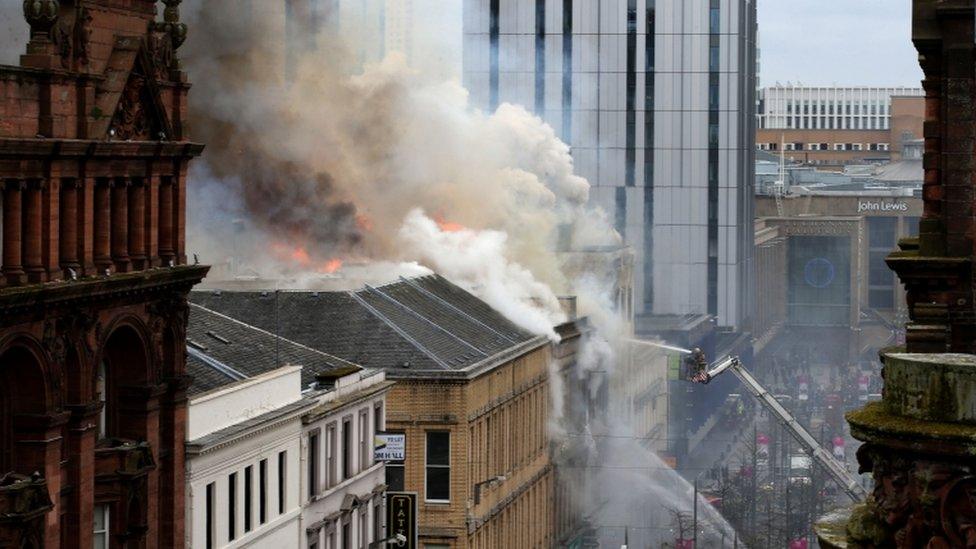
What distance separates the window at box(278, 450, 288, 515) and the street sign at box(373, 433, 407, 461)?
430 inches

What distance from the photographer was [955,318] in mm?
25031

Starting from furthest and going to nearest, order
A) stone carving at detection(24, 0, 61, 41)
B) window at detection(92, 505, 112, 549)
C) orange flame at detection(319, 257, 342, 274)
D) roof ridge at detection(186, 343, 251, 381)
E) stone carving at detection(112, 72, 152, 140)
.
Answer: orange flame at detection(319, 257, 342, 274)
roof ridge at detection(186, 343, 251, 381)
stone carving at detection(112, 72, 152, 140)
window at detection(92, 505, 112, 549)
stone carving at detection(24, 0, 61, 41)

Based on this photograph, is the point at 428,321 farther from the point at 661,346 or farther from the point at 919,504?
the point at 919,504

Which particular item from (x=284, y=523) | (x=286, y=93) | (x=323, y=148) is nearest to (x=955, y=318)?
(x=284, y=523)

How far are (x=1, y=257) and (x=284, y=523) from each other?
60.6 feet

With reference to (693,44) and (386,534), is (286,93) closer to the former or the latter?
(386,534)

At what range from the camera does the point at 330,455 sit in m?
67.7

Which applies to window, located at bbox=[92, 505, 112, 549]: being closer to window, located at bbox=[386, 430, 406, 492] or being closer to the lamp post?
window, located at bbox=[386, 430, 406, 492]

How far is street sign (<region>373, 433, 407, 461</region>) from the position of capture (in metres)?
73.5

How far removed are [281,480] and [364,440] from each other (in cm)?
993

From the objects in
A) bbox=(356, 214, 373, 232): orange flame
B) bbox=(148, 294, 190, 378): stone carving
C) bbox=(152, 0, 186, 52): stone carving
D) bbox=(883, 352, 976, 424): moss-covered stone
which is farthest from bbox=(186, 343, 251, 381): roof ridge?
bbox=(883, 352, 976, 424): moss-covered stone

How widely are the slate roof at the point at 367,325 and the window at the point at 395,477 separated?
10.5ft

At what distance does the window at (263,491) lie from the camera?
60.4 meters

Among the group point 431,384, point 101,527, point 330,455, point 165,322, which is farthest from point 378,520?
point 101,527
